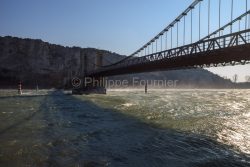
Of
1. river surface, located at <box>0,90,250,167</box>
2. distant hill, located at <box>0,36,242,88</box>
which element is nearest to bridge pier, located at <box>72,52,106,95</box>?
distant hill, located at <box>0,36,242,88</box>

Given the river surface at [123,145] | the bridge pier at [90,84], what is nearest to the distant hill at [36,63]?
the bridge pier at [90,84]

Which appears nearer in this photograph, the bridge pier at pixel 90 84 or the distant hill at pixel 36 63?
the bridge pier at pixel 90 84

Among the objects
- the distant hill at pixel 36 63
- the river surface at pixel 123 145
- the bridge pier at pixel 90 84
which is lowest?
the river surface at pixel 123 145

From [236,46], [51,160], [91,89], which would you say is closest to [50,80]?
[91,89]

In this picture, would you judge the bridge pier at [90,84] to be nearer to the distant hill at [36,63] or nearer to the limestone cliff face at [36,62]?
the distant hill at [36,63]

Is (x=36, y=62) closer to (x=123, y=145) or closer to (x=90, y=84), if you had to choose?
(x=90, y=84)

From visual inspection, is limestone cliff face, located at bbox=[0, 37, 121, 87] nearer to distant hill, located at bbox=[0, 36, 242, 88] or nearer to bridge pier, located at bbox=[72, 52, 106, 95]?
distant hill, located at bbox=[0, 36, 242, 88]
